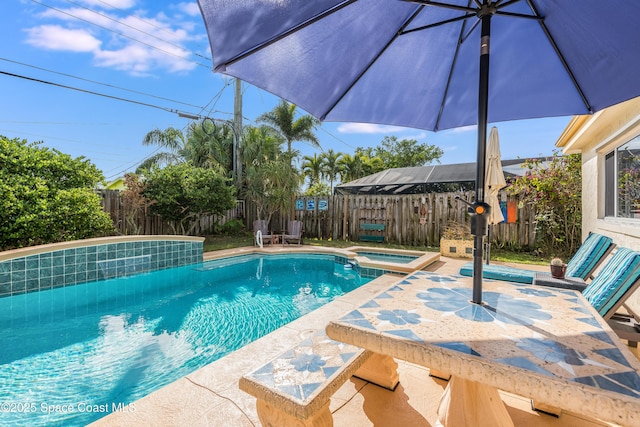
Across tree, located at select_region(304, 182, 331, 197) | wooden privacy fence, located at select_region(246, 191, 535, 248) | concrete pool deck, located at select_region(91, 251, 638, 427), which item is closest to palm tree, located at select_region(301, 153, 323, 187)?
tree, located at select_region(304, 182, 331, 197)

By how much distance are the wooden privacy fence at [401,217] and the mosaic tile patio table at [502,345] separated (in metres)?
6.74

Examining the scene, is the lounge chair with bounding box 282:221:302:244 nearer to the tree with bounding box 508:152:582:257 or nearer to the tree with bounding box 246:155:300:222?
the tree with bounding box 246:155:300:222

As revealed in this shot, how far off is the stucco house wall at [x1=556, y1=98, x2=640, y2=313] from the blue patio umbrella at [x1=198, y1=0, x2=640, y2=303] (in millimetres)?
1781

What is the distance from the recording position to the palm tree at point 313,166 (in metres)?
19.6

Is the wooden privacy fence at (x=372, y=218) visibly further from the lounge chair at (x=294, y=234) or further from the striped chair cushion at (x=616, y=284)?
the striped chair cushion at (x=616, y=284)

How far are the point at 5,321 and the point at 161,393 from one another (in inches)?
138

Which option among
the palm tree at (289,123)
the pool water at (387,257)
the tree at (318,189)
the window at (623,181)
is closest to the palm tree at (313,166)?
the tree at (318,189)

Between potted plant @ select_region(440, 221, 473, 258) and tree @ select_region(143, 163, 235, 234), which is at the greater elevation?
tree @ select_region(143, 163, 235, 234)

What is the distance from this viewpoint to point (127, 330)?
3.68 m

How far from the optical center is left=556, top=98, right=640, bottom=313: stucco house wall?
327 cm

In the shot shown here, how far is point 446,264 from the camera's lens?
6.24 m

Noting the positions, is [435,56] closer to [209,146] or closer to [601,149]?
[601,149]

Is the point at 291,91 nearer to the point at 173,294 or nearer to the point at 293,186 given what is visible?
the point at 173,294

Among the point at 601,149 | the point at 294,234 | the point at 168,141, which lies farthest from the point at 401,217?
the point at 168,141
